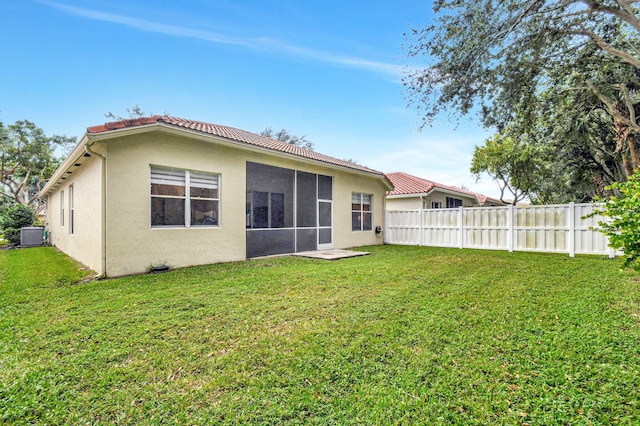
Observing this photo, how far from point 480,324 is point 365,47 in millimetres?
11797

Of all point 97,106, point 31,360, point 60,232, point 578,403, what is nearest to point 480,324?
point 578,403

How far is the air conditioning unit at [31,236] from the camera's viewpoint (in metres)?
14.2

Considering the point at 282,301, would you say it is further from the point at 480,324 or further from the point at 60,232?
the point at 60,232

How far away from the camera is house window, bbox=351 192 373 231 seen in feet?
43.1

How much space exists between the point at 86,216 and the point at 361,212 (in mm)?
10098

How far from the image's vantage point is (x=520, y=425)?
6.54ft

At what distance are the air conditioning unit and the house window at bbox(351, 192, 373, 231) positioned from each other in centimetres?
1592

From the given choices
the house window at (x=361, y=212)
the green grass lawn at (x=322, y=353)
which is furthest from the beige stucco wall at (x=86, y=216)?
the house window at (x=361, y=212)

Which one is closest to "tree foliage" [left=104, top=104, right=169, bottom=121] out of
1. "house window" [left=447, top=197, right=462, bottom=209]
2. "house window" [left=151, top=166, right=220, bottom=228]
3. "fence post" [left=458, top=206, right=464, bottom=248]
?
"house window" [left=151, top=166, right=220, bottom=228]

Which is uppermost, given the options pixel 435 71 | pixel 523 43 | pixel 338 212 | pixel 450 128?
pixel 523 43

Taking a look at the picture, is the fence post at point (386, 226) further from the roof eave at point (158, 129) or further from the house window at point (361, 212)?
the roof eave at point (158, 129)

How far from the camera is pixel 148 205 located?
6992mm

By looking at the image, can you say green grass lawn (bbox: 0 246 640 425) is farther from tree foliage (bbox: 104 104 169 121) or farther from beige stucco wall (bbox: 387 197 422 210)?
tree foliage (bbox: 104 104 169 121)

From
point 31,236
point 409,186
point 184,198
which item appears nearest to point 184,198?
point 184,198
